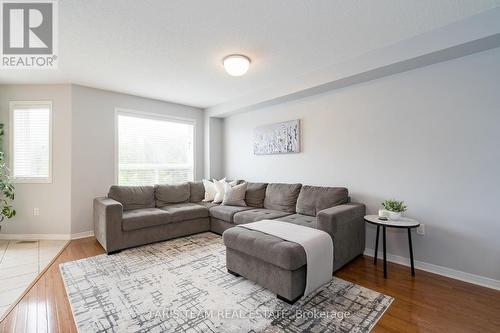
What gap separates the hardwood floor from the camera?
1686mm

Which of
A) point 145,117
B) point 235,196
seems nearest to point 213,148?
point 145,117

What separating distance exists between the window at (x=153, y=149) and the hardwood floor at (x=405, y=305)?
6.72 ft

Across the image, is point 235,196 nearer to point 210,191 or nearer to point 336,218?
point 210,191

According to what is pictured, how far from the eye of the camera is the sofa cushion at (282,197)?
11.7 feet

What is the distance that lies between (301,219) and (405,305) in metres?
1.35

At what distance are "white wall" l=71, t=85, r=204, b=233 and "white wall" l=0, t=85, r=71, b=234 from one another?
0.09m

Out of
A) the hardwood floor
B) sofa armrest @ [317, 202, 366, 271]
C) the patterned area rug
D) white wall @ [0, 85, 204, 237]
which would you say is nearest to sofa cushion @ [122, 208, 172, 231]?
the patterned area rug

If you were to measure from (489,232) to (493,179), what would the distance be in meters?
0.51

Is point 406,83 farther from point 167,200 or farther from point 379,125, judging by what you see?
point 167,200

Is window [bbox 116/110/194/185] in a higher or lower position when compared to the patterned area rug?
higher

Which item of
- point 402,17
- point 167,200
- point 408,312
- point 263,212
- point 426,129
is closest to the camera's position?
point 408,312

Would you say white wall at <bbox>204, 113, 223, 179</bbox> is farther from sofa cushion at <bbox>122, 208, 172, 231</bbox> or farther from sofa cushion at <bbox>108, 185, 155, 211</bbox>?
sofa cushion at <bbox>122, 208, 172, 231</bbox>

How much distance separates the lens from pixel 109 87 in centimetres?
382

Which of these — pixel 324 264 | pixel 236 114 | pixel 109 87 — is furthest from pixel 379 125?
pixel 109 87
